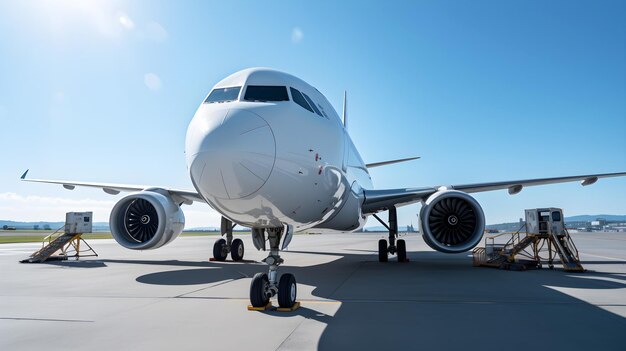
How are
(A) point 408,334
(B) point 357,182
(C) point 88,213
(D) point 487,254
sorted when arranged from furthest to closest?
(C) point 88,213 → (D) point 487,254 → (B) point 357,182 → (A) point 408,334

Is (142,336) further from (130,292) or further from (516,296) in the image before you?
(516,296)

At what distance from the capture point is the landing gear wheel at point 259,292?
218 inches

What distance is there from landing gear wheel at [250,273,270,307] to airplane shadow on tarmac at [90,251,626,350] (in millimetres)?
350

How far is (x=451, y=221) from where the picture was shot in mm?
9891

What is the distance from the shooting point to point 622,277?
28.6ft

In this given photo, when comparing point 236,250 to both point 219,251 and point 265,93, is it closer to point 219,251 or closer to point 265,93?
point 219,251

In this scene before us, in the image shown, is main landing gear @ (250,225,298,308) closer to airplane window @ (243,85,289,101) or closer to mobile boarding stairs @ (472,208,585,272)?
airplane window @ (243,85,289,101)

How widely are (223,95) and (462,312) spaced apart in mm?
4570

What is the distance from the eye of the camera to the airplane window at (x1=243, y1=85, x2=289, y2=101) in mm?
5711

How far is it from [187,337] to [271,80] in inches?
153

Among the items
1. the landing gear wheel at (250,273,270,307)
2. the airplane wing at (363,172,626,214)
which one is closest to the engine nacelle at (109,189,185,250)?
the landing gear wheel at (250,273,270,307)

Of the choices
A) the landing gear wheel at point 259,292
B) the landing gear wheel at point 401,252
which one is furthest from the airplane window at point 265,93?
the landing gear wheel at point 401,252

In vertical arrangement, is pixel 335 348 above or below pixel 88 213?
below

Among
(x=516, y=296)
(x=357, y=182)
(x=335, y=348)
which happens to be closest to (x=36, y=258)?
(x=357, y=182)
